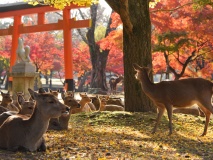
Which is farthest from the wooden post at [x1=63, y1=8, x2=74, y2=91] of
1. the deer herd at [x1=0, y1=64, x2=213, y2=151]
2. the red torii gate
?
the deer herd at [x1=0, y1=64, x2=213, y2=151]

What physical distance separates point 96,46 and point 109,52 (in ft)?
5.20

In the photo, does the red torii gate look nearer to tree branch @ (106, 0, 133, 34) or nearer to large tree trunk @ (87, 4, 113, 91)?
large tree trunk @ (87, 4, 113, 91)

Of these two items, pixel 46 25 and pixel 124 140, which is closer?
pixel 124 140

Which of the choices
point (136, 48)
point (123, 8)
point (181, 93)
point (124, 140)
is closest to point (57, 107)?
point (124, 140)

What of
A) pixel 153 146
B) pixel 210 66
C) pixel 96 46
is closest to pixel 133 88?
pixel 153 146

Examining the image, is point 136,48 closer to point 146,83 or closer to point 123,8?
point 123,8

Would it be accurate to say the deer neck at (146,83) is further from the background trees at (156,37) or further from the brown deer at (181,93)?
the background trees at (156,37)

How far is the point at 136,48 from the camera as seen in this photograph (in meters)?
10.5

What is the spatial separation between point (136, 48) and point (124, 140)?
3794 mm

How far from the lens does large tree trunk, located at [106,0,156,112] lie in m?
10.5

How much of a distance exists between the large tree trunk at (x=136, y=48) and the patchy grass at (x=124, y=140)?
56cm

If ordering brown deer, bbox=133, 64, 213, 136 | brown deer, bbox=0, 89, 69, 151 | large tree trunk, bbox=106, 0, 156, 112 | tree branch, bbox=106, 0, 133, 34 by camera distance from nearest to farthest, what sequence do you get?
1. brown deer, bbox=0, 89, 69, 151
2. brown deer, bbox=133, 64, 213, 136
3. tree branch, bbox=106, 0, 133, 34
4. large tree trunk, bbox=106, 0, 156, 112

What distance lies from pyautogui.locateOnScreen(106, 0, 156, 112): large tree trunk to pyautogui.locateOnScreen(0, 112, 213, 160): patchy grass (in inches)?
22.1

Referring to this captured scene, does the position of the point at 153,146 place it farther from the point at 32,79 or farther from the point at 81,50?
the point at 81,50
